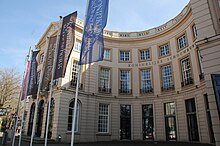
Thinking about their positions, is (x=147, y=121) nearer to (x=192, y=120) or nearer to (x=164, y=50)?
(x=192, y=120)

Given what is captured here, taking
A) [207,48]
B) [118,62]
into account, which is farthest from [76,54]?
[207,48]

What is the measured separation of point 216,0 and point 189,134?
11.8 metres

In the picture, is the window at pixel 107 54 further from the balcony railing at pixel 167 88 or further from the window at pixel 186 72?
the window at pixel 186 72

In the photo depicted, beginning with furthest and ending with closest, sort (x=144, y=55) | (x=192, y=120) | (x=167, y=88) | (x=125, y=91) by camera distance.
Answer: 1. (x=144, y=55)
2. (x=125, y=91)
3. (x=167, y=88)
4. (x=192, y=120)

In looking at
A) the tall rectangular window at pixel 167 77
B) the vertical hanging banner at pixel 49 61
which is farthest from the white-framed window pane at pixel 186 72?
the vertical hanging banner at pixel 49 61

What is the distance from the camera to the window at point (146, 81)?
2142cm

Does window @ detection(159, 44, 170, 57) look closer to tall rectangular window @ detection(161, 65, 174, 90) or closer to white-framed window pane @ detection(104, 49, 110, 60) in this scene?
tall rectangular window @ detection(161, 65, 174, 90)

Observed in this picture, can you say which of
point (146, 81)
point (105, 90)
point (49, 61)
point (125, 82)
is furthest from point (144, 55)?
point (49, 61)

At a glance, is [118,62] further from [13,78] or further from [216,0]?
[13,78]

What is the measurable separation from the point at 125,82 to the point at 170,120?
6.74 m

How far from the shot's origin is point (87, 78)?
20281mm

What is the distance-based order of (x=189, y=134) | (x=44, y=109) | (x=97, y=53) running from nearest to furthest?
(x=97, y=53), (x=189, y=134), (x=44, y=109)

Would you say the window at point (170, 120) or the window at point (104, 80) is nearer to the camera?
the window at point (170, 120)

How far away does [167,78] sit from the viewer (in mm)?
20203
